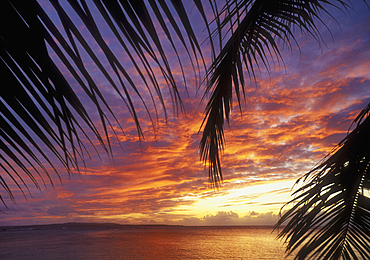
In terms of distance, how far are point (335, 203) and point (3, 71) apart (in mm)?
2748

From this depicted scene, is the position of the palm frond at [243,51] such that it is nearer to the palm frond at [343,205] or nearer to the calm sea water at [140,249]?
the palm frond at [343,205]

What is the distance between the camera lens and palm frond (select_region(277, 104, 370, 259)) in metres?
2.33

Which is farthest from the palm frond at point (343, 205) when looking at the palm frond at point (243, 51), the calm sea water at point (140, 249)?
the calm sea water at point (140, 249)

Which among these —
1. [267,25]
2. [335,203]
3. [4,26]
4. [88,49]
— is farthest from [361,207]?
[4,26]

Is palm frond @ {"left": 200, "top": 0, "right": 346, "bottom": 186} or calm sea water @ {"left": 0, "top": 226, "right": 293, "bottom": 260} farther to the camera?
calm sea water @ {"left": 0, "top": 226, "right": 293, "bottom": 260}

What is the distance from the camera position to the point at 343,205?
2379mm

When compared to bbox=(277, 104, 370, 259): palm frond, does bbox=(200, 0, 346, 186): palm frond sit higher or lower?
higher

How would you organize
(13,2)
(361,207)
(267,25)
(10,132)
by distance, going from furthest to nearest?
1. (267,25)
2. (361,207)
3. (10,132)
4. (13,2)

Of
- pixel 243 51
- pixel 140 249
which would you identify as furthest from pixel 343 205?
pixel 140 249


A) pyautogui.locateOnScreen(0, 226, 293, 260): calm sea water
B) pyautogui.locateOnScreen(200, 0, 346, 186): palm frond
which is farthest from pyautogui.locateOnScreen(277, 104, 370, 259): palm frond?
pyautogui.locateOnScreen(0, 226, 293, 260): calm sea water

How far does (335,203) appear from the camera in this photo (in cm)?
240

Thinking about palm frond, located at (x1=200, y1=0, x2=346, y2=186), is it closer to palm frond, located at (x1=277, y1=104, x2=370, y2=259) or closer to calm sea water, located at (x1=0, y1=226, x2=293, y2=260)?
palm frond, located at (x1=277, y1=104, x2=370, y2=259)

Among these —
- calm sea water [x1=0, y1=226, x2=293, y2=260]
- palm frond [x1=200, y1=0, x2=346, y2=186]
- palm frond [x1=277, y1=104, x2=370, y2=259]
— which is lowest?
calm sea water [x1=0, y1=226, x2=293, y2=260]

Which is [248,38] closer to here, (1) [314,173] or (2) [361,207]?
(1) [314,173]
